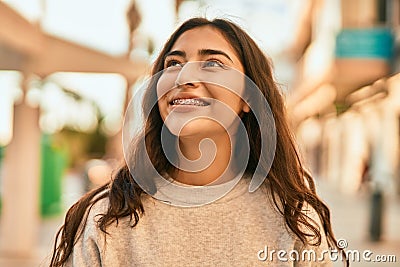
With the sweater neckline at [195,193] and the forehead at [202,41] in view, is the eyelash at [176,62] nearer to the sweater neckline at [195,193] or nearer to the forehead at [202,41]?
the forehead at [202,41]

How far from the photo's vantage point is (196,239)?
5.35ft

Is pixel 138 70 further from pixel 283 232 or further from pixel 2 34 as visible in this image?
pixel 283 232

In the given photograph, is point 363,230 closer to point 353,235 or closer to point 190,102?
point 353,235

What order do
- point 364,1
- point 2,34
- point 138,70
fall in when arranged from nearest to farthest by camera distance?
1. point 2,34
2. point 138,70
3. point 364,1

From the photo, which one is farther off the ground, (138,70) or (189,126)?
(138,70)

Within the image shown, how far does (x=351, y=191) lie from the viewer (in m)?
22.2

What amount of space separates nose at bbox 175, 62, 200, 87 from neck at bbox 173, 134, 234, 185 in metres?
0.13

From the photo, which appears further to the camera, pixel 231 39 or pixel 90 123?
pixel 90 123

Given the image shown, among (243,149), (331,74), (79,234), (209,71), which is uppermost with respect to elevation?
(331,74)

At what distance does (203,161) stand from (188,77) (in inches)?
7.9

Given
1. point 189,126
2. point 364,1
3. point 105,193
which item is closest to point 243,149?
→ point 189,126

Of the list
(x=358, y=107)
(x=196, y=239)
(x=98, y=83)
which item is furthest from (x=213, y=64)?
(x=358, y=107)

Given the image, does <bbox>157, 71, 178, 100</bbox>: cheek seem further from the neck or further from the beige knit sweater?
the beige knit sweater

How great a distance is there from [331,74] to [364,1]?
389cm
